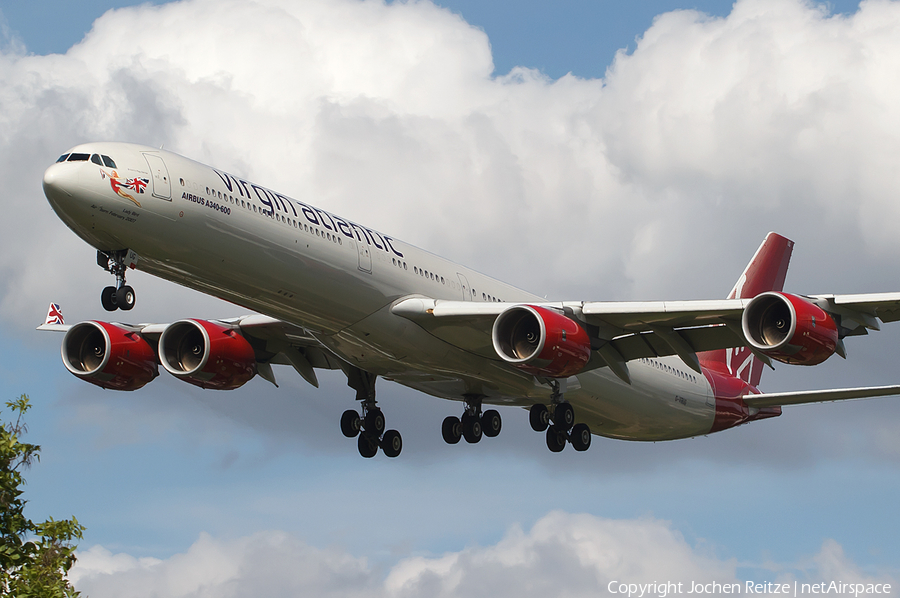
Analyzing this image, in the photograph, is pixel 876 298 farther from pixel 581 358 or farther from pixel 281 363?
pixel 281 363

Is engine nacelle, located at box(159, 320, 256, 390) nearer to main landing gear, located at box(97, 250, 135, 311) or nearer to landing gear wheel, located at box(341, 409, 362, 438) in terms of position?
landing gear wheel, located at box(341, 409, 362, 438)

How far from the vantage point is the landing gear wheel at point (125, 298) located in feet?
88.0

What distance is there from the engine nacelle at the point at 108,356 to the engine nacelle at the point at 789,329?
65.0 feet

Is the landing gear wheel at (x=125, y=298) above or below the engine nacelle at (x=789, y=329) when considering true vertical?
below

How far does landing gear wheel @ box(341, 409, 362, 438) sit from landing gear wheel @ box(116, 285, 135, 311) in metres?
13.2

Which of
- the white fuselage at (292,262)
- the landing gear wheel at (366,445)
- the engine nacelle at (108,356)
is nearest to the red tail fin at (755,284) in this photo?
the white fuselage at (292,262)

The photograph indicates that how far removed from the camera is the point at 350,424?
128 feet

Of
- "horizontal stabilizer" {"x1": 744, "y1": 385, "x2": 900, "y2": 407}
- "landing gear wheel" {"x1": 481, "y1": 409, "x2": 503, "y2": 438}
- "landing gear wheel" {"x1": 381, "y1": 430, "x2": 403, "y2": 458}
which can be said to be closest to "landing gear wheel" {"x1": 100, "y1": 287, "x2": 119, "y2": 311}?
"landing gear wheel" {"x1": 381, "y1": 430, "x2": 403, "y2": 458}

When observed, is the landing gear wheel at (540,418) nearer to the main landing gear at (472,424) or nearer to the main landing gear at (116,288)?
the main landing gear at (472,424)

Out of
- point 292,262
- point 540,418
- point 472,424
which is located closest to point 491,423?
point 472,424

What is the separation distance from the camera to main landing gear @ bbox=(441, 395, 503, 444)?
38438mm

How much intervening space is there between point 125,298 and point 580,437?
1814 centimetres

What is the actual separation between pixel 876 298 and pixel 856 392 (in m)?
8.23

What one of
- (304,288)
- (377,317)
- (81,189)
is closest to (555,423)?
(377,317)
